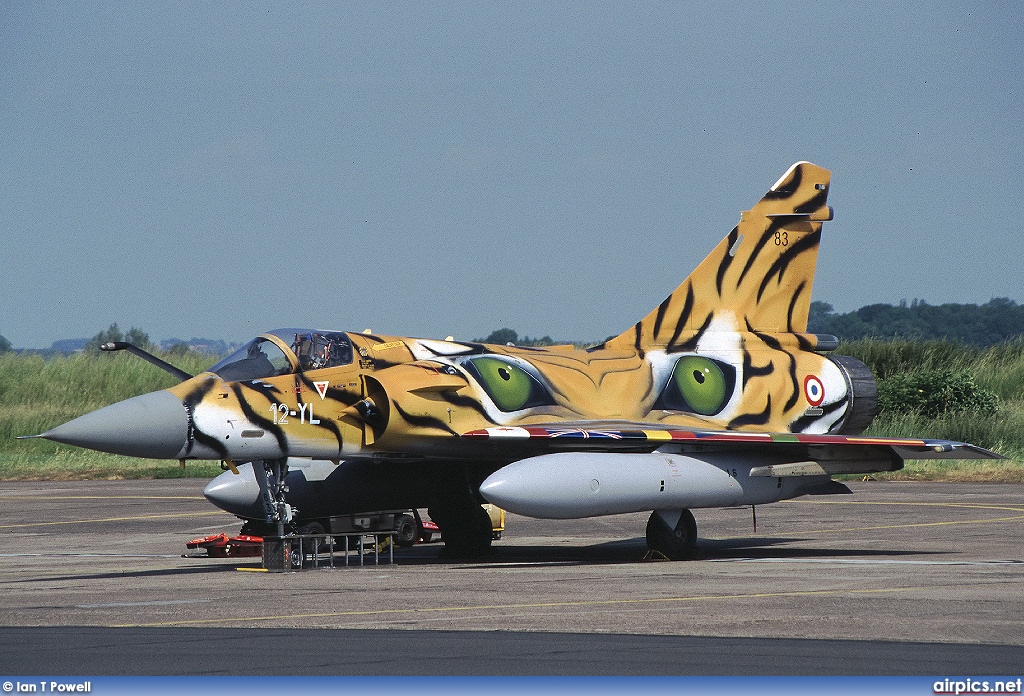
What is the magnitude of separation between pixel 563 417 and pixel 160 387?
28200 millimetres

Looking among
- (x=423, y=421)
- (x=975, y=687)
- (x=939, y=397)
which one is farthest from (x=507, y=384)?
(x=939, y=397)

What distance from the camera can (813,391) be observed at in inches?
766

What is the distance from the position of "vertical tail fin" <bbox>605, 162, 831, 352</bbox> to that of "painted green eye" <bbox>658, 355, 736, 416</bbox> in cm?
52

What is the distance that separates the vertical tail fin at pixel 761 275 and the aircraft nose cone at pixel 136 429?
6.77 m

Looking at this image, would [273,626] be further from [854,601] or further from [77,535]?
[77,535]

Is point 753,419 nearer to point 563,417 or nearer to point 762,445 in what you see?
point 762,445

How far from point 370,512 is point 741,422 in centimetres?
497

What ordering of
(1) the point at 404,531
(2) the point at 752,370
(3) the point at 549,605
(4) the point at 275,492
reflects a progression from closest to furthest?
(3) the point at 549,605
(4) the point at 275,492
(1) the point at 404,531
(2) the point at 752,370

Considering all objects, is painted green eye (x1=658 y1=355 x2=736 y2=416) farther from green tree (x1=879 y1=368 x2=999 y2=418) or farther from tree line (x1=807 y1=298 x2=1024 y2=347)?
tree line (x1=807 y1=298 x2=1024 y2=347)

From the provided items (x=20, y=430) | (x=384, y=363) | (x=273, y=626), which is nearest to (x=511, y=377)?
(x=384, y=363)

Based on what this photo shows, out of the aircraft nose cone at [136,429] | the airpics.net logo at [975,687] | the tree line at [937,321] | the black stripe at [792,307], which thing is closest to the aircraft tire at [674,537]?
the black stripe at [792,307]

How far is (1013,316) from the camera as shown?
470 ft

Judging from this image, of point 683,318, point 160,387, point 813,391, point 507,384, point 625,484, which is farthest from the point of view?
point 160,387

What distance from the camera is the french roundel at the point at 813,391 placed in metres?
19.4
